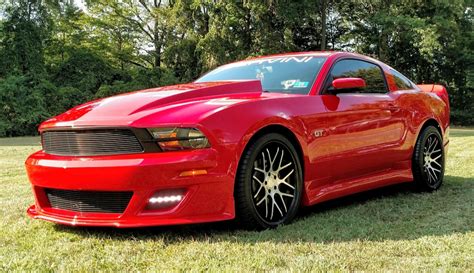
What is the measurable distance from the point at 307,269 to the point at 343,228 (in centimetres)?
102

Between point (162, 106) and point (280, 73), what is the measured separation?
4.52 feet

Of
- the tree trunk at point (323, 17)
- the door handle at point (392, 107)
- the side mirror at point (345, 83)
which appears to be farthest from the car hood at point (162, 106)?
the tree trunk at point (323, 17)

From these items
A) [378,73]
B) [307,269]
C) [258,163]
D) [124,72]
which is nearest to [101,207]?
[258,163]

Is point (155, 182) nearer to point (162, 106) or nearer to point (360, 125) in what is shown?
point (162, 106)

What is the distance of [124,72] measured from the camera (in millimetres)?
33531

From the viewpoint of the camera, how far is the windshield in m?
4.20

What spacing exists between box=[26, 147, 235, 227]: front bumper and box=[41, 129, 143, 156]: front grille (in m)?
0.05

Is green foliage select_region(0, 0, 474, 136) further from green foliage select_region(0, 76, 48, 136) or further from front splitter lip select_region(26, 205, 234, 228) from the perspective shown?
front splitter lip select_region(26, 205, 234, 228)

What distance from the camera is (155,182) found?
3047 millimetres

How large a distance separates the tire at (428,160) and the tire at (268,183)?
6.43 ft

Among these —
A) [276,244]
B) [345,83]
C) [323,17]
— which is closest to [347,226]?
[276,244]

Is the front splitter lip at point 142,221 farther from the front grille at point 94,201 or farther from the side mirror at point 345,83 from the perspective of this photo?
the side mirror at point 345,83

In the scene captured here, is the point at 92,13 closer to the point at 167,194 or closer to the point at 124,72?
the point at 124,72

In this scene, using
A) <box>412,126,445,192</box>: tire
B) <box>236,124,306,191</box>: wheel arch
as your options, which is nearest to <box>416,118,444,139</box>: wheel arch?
<box>412,126,445,192</box>: tire
